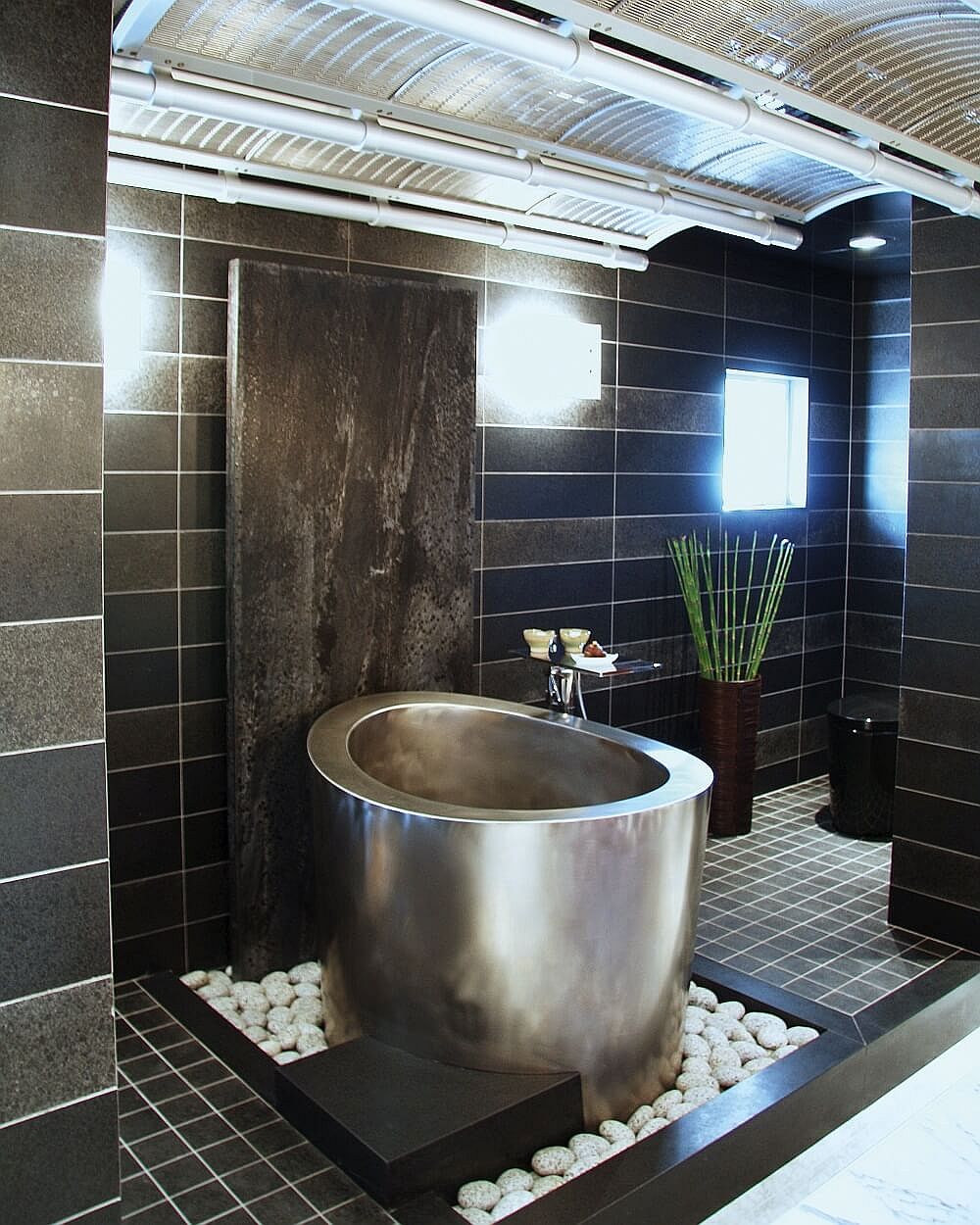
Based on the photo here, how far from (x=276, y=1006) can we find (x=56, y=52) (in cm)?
274

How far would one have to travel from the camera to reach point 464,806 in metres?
3.49

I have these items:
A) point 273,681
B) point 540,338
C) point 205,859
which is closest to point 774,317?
point 540,338

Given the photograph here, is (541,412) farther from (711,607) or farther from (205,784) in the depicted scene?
(205,784)

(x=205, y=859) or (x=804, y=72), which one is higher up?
(x=804, y=72)

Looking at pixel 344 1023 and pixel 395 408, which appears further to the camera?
pixel 395 408

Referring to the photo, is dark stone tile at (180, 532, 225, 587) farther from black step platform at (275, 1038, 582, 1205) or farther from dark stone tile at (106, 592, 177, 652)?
black step platform at (275, 1038, 582, 1205)

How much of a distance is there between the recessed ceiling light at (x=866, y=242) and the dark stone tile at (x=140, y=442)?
10.4 ft

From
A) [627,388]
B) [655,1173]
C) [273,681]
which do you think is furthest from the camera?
[627,388]

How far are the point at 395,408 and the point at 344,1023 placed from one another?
6.45 ft

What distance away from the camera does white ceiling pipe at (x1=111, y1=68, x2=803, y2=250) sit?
Answer: 2979mm

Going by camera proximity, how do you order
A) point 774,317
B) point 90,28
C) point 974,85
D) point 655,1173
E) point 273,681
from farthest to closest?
1. point 774,317
2. point 273,681
3. point 974,85
4. point 655,1173
5. point 90,28

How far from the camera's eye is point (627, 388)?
16.9 feet

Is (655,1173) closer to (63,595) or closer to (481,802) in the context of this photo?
(481,802)

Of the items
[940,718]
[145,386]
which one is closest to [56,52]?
[145,386]
